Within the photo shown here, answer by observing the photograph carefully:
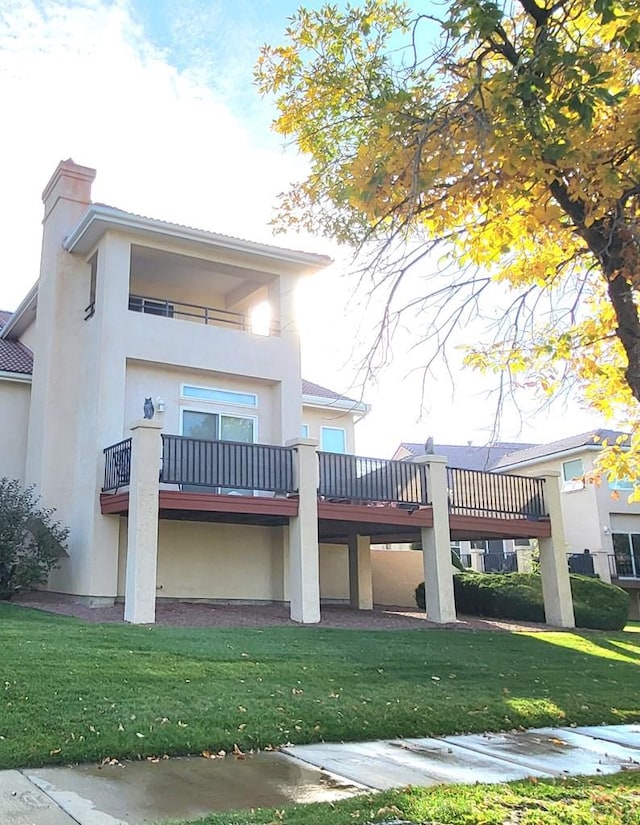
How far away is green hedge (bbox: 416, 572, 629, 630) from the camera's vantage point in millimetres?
18256

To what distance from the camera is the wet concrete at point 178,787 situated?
4.93 meters

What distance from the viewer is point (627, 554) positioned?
29203 mm

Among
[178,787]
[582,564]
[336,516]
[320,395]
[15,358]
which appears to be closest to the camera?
[178,787]

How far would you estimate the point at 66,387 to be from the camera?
17484 mm

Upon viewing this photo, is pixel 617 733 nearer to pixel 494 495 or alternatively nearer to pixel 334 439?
pixel 494 495

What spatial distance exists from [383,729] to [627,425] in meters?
5.64

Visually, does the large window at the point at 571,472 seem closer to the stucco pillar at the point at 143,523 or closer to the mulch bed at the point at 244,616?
the mulch bed at the point at 244,616

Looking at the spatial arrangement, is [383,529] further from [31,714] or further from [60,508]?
[31,714]

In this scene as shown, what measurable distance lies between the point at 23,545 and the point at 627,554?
2272 cm

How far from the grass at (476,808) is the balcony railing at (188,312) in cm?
1411

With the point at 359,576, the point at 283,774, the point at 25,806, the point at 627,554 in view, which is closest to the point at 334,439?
the point at 359,576

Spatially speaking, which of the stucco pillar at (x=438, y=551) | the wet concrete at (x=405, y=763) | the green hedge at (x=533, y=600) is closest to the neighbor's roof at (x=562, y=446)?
the green hedge at (x=533, y=600)

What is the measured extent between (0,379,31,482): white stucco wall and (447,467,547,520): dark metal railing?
1025 centimetres

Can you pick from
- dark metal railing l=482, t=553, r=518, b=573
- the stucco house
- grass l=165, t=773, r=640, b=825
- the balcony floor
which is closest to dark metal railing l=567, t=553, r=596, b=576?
dark metal railing l=482, t=553, r=518, b=573
